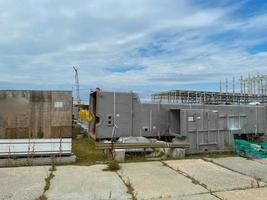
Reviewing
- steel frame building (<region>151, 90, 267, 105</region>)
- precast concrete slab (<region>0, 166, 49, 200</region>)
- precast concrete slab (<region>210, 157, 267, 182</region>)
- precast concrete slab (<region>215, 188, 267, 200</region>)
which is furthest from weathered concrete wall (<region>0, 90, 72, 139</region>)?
steel frame building (<region>151, 90, 267, 105</region>)

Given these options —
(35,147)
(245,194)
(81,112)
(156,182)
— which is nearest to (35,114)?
(81,112)

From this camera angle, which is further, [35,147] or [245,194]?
[35,147]

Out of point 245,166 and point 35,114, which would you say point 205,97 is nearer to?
point 35,114

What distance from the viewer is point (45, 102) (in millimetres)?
15555

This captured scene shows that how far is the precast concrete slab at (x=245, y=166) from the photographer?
7.94m

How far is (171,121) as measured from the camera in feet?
49.7

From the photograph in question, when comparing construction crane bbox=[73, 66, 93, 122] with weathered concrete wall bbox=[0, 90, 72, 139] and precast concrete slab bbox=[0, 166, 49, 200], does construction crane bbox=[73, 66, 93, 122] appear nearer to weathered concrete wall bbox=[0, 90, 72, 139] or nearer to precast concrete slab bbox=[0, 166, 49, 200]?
weathered concrete wall bbox=[0, 90, 72, 139]

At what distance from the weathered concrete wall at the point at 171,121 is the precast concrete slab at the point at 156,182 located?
3.29m

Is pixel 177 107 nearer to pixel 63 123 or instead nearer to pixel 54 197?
pixel 63 123

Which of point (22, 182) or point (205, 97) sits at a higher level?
point (205, 97)

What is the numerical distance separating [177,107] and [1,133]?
9.08 metres

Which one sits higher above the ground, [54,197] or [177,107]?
[177,107]

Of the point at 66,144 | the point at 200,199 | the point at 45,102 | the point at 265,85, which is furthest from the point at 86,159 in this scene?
the point at 265,85

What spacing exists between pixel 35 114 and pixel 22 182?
8875 mm
